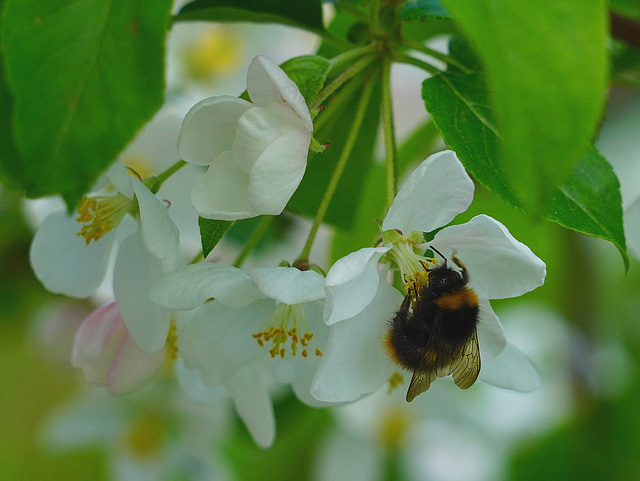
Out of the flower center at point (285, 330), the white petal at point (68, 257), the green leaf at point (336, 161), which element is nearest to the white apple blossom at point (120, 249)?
the white petal at point (68, 257)

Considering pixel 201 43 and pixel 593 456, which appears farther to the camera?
pixel 593 456

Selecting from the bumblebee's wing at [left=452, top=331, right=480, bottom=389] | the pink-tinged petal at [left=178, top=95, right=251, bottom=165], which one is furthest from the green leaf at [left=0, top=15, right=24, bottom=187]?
the bumblebee's wing at [left=452, top=331, right=480, bottom=389]

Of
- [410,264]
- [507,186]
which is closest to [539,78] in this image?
[507,186]

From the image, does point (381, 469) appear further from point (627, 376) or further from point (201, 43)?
point (201, 43)

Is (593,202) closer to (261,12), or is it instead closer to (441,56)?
(441,56)

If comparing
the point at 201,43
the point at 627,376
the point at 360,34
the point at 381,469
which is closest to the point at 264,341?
the point at 360,34

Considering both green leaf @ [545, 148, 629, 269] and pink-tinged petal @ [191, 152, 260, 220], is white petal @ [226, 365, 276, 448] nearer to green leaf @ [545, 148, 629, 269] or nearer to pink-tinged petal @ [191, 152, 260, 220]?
pink-tinged petal @ [191, 152, 260, 220]
